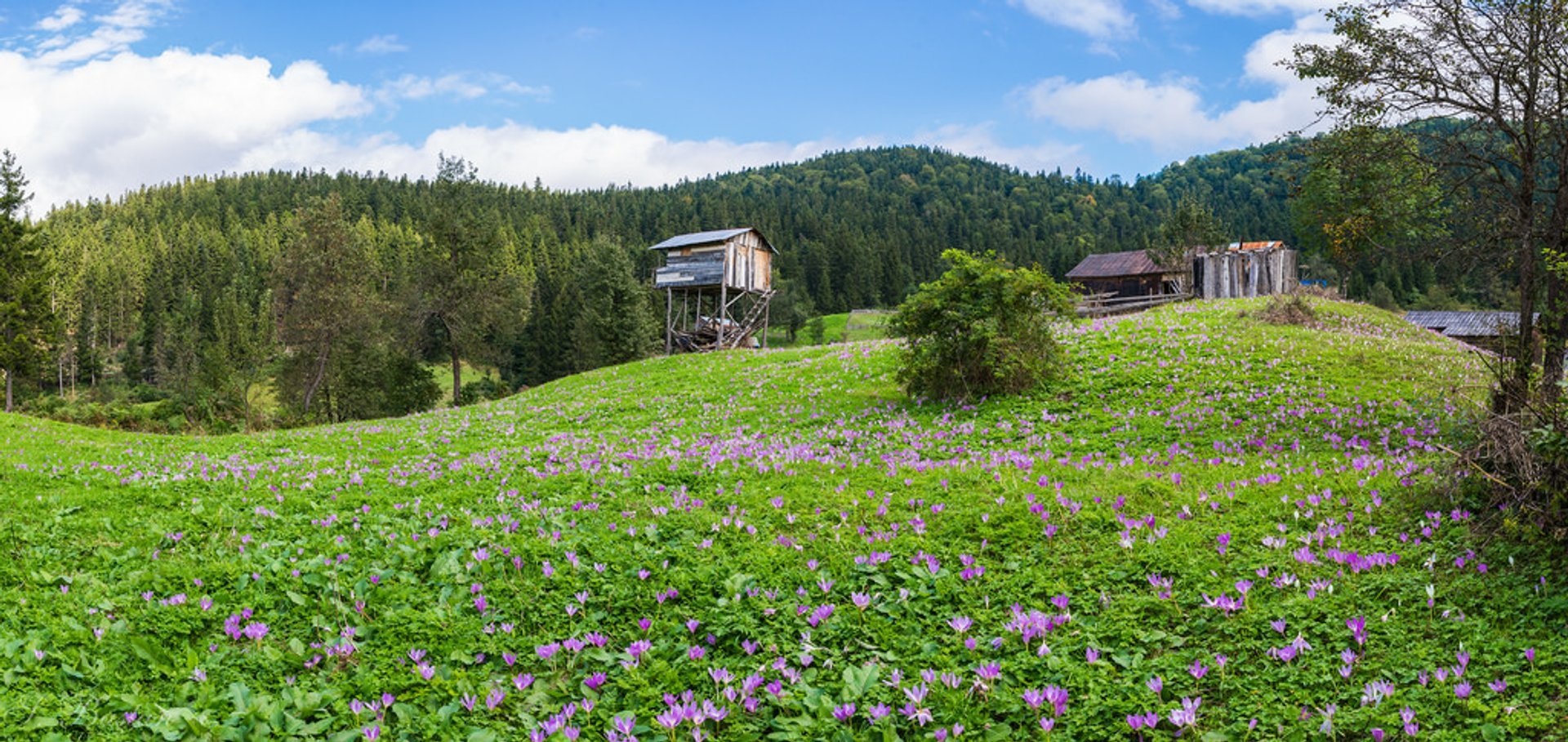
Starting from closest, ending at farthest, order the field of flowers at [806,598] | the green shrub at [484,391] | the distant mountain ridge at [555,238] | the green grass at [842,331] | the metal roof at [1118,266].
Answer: the field of flowers at [806,598] < the green shrub at [484,391] < the metal roof at [1118,266] < the green grass at [842,331] < the distant mountain ridge at [555,238]

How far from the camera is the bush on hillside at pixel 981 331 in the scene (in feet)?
53.3

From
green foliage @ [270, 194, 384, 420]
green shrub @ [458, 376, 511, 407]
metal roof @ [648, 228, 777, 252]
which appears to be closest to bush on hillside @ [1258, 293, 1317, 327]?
metal roof @ [648, 228, 777, 252]

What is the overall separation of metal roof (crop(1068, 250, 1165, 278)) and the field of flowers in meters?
61.4

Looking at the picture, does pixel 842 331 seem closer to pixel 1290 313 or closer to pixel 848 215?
pixel 1290 313

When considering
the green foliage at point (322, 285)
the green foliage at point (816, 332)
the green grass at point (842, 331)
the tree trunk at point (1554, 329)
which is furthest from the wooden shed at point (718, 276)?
the tree trunk at point (1554, 329)

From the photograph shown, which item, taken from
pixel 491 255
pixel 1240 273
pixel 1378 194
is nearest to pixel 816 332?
pixel 491 255

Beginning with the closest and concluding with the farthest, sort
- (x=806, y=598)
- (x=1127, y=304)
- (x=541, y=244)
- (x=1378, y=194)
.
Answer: (x=806, y=598)
(x=1378, y=194)
(x=1127, y=304)
(x=541, y=244)

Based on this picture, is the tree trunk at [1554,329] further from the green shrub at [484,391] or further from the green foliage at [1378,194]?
the green shrub at [484,391]

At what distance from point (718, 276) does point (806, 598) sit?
125 ft

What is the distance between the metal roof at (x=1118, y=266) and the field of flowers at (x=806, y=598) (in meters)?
61.4

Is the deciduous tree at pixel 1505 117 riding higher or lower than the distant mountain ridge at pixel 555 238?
lower

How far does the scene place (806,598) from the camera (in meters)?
6.11

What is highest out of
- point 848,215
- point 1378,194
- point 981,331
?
point 848,215

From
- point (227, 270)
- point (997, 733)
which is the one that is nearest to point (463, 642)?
point (997, 733)
